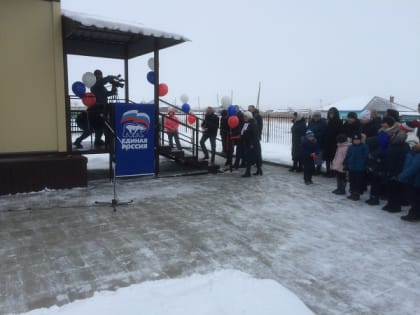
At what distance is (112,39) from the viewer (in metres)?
8.70

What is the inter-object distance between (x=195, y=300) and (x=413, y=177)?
12.4 feet

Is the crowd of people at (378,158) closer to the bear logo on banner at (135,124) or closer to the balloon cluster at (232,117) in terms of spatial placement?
the balloon cluster at (232,117)

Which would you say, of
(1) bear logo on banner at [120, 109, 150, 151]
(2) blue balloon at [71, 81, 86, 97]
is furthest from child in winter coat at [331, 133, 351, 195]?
(2) blue balloon at [71, 81, 86, 97]

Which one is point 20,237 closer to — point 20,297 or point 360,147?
point 20,297

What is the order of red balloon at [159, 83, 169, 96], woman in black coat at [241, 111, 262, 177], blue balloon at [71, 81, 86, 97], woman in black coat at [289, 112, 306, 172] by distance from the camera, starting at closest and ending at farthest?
blue balloon at [71, 81, 86, 97]
woman in black coat at [241, 111, 262, 177]
red balloon at [159, 83, 169, 96]
woman in black coat at [289, 112, 306, 172]

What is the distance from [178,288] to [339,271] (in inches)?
63.4

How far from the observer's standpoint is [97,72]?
25.3 feet

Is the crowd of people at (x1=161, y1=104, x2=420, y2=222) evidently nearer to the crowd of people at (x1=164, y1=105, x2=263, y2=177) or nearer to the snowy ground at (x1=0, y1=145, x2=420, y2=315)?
the crowd of people at (x1=164, y1=105, x2=263, y2=177)

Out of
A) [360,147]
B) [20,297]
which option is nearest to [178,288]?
[20,297]

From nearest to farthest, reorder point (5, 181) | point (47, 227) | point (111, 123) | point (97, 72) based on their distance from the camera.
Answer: point (47, 227)
point (5, 181)
point (111, 123)
point (97, 72)

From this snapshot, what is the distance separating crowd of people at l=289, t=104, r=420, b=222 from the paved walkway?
37cm

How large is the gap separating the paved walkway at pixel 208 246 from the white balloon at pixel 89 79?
2.31 meters

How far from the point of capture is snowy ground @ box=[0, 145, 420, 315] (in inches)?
116

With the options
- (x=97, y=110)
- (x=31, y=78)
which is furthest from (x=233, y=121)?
(x=31, y=78)
